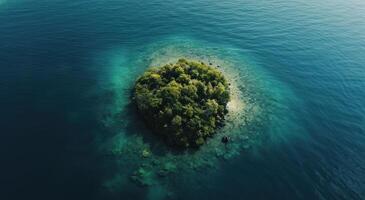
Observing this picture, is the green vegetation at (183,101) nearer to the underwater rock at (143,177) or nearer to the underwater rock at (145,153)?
the underwater rock at (145,153)

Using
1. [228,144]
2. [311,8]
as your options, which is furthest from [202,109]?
[311,8]

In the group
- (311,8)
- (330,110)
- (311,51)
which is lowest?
(330,110)

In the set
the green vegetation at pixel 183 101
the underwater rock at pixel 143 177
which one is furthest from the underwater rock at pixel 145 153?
the green vegetation at pixel 183 101

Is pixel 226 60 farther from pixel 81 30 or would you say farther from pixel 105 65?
pixel 81 30

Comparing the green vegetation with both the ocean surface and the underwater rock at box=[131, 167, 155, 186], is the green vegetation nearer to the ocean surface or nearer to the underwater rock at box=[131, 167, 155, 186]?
the ocean surface

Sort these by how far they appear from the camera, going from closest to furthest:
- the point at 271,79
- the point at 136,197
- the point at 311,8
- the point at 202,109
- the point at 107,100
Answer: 1. the point at 136,197
2. the point at 202,109
3. the point at 107,100
4. the point at 271,79
5. the point at 311,8

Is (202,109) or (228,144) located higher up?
(202,109)
